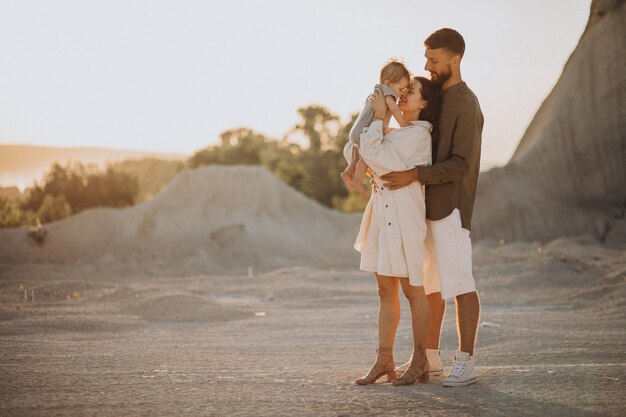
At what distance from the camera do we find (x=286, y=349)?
659 centimetres

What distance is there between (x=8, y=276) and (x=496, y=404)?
1250cm

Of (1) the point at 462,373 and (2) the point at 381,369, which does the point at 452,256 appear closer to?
(1) the point at 462,373

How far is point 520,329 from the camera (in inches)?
280

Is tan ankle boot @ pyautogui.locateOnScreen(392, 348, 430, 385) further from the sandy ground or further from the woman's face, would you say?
the woman's face

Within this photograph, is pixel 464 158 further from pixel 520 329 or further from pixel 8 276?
pixel 8 276

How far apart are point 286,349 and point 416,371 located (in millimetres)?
2051

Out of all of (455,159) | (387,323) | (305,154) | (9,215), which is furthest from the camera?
(305,154)

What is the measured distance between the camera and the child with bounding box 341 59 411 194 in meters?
4.75

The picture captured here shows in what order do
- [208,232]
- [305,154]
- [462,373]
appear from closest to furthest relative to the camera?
[462,373] < [208,232] < [305,154]

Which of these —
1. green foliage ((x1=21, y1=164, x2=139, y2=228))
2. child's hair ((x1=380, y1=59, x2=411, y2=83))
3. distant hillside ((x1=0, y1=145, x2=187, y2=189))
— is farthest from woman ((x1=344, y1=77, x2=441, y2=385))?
green foliage ((x1=21, y1=164, x2=139, y2=228))

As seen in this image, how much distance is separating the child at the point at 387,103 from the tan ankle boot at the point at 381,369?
98 cm

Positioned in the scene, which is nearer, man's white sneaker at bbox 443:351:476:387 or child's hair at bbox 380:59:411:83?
man's white sneaker at bbox 443:351:476:387

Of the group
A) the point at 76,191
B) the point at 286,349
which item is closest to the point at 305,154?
the point at 76,191

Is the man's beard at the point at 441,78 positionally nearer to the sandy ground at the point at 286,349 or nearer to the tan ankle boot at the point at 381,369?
the tan ankle boot at the point at 381,369
